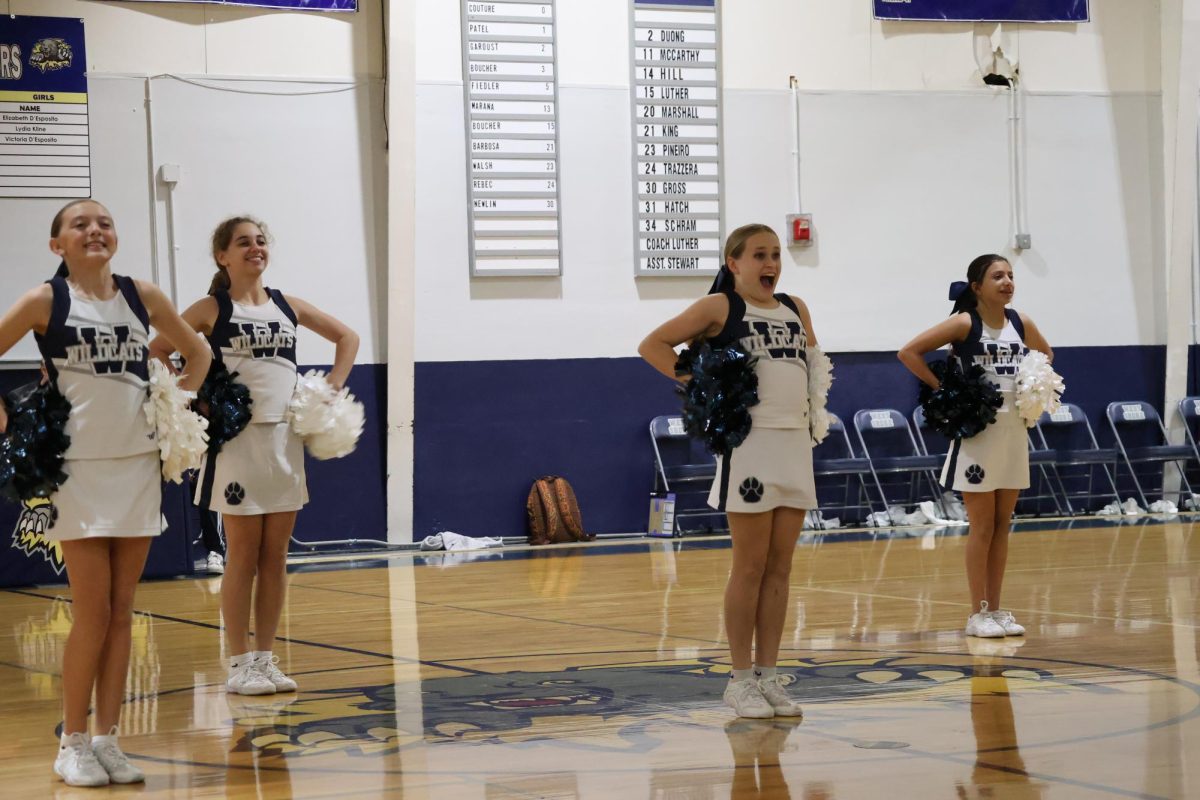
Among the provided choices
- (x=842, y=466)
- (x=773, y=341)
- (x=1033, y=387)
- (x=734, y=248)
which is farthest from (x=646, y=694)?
→ (x=842, y=466)

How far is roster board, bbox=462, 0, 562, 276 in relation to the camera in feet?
35.7

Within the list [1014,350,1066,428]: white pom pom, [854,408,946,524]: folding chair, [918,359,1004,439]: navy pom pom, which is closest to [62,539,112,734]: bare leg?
[918,359,1004,439]: navy pom pom

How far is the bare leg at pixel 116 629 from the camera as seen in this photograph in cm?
359

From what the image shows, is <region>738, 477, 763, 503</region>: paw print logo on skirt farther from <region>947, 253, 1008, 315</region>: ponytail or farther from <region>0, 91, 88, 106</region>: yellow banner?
<region>0, 91, 88, 106</region>: yellow banner

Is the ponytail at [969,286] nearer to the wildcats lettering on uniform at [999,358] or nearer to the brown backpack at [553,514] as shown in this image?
the wildcats lettering on uniform at [999,358]

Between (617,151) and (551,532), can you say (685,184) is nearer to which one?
(617,151)

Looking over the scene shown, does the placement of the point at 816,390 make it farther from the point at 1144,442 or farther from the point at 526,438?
the point at 1144,442

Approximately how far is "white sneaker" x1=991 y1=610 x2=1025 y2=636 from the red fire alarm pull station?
6.21 m

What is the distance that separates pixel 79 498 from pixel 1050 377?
378cm

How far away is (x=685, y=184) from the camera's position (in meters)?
11.3

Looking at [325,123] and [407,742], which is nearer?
[407,742]

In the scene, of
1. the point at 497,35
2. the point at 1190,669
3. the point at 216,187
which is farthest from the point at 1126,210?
the point at 1190,669

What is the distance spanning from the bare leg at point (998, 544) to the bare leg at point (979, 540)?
0.02 m

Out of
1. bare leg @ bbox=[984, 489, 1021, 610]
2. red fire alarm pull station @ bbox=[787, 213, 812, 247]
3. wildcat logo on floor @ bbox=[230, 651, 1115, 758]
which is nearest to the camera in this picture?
wildcat logo on floor @ bbox=[230, 651, 1115, 758]
